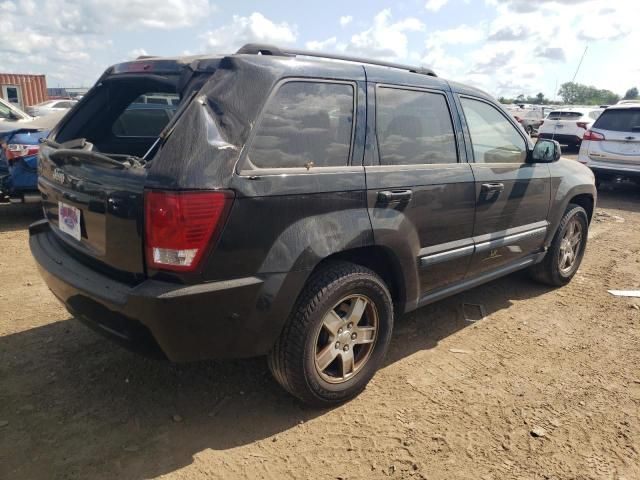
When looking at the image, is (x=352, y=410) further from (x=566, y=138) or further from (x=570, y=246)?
(x=566, y=138)

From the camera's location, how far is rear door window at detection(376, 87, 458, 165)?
2945 millimetres

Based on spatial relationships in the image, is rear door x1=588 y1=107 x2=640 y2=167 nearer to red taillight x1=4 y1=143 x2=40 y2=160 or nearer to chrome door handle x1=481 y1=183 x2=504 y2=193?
chrome door handle x1=481 y1=183 x2=504 y2=193

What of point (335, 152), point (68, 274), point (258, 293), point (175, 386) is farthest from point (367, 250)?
point (68, 274)

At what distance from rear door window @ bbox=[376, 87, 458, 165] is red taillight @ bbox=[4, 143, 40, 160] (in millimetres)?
4912

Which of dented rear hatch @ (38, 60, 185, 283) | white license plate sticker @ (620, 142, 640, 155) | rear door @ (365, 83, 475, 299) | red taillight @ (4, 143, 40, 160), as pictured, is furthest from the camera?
white license plate sticker @ (620, 142, 640, 155)

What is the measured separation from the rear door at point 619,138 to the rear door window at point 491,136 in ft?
21.3

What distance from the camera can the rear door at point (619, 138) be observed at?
30.0 ft

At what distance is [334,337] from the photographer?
109 inches

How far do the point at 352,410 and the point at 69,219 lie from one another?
1.87 meters

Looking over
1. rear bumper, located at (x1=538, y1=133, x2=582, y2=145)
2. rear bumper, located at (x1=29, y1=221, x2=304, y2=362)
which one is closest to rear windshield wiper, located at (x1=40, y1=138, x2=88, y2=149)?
rear bumper, located at (x1=29, y1=221, x2=304, y2=362)

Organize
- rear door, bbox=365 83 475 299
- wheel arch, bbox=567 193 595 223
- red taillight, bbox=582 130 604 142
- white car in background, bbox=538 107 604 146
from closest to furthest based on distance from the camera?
rear door, bbox=365 83 475 299, wheel arch, bbox=567 193 595 223, red taillight, bbox=582 130 604 142, white car in background, bbox=538 107 604 146

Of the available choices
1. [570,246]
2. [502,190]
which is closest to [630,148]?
[570,246]

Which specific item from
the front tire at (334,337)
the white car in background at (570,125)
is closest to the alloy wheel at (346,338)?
the front tire at (334,337)

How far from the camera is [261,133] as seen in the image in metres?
2.39
